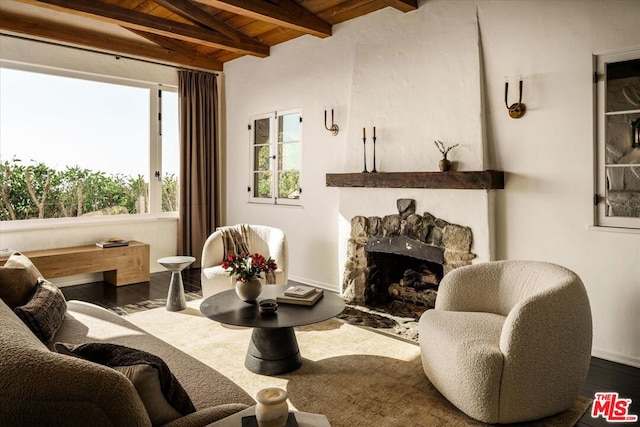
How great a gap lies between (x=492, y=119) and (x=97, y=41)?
176 inches

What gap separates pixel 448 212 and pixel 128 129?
13.5 feet

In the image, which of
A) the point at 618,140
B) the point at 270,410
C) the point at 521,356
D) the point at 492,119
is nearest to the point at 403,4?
the point at 492,119

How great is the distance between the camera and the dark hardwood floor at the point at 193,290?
2.59 meters

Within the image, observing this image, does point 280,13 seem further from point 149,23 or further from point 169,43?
point 169,43

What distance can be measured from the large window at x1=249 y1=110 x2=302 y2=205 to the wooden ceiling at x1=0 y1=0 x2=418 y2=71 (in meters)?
0.90

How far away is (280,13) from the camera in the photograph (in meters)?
4.28

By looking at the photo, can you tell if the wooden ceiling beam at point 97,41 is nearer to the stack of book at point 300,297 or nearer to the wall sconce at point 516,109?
the stack of book at point 300,297

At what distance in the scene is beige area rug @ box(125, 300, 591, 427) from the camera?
2.33 m

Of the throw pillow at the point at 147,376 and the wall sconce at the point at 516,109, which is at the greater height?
the wall sconce at the point at 516,109

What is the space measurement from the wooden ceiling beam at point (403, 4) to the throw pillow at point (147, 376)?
137 inches

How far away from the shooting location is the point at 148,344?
2.24 m

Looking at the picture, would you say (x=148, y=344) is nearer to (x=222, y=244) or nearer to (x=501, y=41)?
(x=222, y=244)

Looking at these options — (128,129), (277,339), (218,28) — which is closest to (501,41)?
(277,339)

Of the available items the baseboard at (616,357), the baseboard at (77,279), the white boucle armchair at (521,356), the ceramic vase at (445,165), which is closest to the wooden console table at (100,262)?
the baseboard at (77,279)
